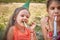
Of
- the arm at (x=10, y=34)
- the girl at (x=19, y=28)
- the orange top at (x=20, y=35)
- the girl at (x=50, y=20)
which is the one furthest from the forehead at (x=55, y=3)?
the arm at (x=10, y=34)

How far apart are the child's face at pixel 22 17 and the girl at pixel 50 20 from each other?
0.55 ft

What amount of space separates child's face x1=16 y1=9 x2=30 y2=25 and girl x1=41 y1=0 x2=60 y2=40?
167 millimetres

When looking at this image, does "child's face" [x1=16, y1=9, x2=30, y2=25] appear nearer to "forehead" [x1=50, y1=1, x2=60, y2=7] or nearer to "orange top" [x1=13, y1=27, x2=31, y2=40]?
"orange top" [x1=13, y1=27, x2=31, y2=40]

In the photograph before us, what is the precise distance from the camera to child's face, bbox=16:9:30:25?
2256 mm

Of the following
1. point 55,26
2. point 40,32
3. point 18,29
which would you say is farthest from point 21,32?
point 55,26

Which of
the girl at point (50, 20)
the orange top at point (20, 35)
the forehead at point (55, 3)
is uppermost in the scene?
the forehead at point (55, 3)

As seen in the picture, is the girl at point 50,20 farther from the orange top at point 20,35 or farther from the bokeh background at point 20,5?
the orange top at point 20,35

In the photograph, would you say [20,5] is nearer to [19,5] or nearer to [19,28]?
[19,5]

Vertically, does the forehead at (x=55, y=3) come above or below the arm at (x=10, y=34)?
above

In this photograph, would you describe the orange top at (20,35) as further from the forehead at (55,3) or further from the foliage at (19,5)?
the forehead at (55,3)

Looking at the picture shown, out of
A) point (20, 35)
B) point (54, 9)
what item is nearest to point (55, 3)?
point (54, 9)

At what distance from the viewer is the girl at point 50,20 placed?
7.34 feet

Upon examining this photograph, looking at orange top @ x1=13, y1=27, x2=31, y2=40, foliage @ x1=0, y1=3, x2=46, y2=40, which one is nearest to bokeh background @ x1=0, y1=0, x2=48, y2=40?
foliage @ x1=0, y1=3, x2=46, y2=40

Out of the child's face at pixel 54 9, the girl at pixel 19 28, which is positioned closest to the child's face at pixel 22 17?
the girl at pixel 19 28
